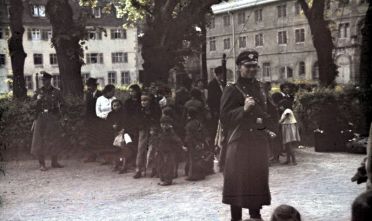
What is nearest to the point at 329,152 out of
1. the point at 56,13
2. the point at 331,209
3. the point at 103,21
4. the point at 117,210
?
the point at 331,209

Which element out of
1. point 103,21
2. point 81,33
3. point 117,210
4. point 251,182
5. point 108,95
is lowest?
point 117,210

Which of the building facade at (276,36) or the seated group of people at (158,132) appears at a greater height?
the building facade at (276,36)

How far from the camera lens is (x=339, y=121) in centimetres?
1232

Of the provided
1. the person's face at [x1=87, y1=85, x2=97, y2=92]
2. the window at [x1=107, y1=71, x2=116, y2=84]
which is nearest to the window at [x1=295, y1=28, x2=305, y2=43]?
the person's face at [x1=87, y1=85, x2=97, y2=92]

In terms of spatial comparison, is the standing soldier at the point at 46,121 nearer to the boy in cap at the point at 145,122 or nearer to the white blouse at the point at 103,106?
the white blouse at the point at 103,106

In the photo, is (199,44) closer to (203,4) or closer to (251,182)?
(203,4)

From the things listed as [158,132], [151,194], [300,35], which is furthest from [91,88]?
[300,35]

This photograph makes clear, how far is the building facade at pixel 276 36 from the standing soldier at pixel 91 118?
8.66 ft

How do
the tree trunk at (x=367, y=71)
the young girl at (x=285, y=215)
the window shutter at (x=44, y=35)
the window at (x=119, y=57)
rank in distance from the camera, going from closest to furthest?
1. the young girl at (x=285, y=215)
2. the tree trunk at (x=367, y=71)
3. the window shutter at (x=44, y=35)
4. the window at (x=119, y=57)

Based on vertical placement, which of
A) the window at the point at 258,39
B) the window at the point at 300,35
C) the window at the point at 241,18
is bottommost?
the window at the point at 258,39

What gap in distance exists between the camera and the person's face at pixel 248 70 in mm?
5559

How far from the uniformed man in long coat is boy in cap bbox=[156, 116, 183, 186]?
339 cm

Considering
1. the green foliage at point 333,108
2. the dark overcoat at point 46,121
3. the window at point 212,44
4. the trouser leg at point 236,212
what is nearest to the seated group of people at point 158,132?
the dark overcoat at point 46,121

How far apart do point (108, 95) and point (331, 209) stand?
519cm
